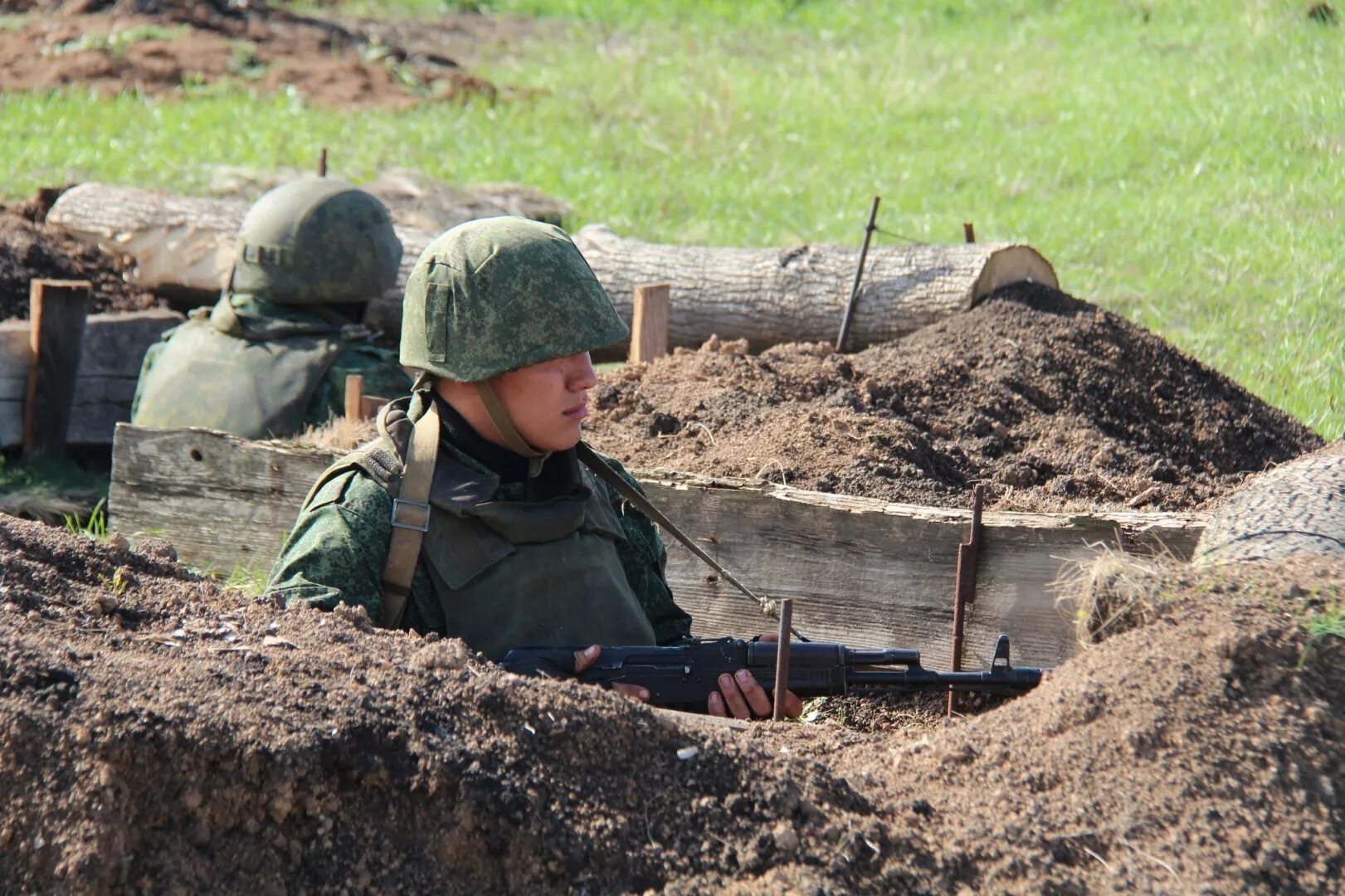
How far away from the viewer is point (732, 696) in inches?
130

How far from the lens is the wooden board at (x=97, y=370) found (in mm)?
7793

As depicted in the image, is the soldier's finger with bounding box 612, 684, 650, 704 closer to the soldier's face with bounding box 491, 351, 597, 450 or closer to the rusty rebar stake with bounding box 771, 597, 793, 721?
the rusty rebar stake with bounding box 771, 597, 793, 721

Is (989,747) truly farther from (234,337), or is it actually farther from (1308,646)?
(234,337)

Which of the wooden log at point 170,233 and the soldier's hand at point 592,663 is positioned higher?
the wooden log at point 170,233

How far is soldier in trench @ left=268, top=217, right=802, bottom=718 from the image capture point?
341cm

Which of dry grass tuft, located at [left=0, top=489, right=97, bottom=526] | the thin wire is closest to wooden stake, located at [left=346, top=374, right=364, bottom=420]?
dry grass tuft, located at [left=0, top=489, right=97, bottom=526]

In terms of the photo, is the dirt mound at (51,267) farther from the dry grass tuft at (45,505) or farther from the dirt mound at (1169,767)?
the dirt mound at (1169,767)

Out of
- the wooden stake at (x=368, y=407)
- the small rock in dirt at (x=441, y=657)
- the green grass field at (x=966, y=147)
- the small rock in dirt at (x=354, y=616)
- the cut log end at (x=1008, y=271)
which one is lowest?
the wooden stake at (x=368, y=407)

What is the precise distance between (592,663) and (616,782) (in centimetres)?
88

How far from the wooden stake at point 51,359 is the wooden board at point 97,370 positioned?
6 cm

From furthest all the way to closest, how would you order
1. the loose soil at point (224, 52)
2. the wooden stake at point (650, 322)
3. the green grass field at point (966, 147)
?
the loose soil at point (224, 52) → the green grass field at point (966, 147) → the wooden stake at point (650, 322)

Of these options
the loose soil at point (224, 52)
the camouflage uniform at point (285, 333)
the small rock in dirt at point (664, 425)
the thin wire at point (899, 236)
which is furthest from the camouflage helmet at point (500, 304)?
the loose soil at point (224, 52)

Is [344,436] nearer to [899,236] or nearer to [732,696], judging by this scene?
[732,696]

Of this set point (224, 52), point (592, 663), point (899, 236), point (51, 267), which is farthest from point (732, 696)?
point (224, 52)
